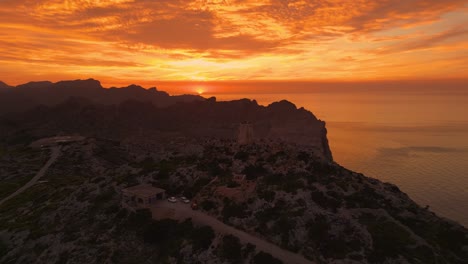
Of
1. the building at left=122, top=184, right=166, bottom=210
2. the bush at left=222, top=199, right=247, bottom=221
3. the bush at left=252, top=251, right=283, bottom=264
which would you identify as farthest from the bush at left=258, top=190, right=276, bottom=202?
the building at left=122, top=184, right=166, bottom=210

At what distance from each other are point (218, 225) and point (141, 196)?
64.4ft

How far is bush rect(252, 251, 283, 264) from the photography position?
4869 cm

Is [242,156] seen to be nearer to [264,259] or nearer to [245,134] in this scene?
[245,134]

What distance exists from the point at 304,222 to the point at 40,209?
226 feet

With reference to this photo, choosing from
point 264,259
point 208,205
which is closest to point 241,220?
point 208,205

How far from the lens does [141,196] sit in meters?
68.4

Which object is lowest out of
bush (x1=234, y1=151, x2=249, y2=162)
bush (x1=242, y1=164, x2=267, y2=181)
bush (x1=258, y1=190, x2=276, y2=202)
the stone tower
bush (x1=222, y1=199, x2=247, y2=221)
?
bush (x1=222, y1=199, x2=247, y2=221)

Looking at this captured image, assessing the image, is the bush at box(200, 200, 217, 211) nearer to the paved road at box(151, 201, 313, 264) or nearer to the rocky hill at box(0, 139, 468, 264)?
the rocky hill at box(0, 139, 468, 264)

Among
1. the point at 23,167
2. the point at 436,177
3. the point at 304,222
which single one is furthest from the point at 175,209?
the point at 436,177

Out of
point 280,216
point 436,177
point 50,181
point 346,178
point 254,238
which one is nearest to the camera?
point 254,238

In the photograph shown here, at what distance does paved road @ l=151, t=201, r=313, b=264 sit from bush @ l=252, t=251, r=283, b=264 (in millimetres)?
1118

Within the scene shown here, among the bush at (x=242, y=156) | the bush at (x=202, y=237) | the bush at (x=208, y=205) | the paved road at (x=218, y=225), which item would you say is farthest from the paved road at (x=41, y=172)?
the bush at (x=202, y=237)

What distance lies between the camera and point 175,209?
66062 mm

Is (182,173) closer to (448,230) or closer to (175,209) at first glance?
(175,209)
